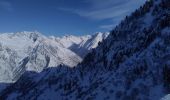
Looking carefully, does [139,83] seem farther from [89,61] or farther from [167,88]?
[89,61]

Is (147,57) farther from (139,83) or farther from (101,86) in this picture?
(101,86)

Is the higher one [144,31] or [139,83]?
[144,31]

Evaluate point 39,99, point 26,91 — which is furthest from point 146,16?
point 26,91

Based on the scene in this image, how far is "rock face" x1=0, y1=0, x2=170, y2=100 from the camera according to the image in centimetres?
10245

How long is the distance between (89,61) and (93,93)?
4378cm

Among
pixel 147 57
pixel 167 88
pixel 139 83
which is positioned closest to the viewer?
pixel 167 88

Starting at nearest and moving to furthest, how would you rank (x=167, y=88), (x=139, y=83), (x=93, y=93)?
(x=167, y=88) → (x=139, y=83) → (x=93, y=93)

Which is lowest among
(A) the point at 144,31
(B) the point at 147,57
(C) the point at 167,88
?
(C) the point at 167,88

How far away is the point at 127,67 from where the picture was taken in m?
118

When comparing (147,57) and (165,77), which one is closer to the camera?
(165,77)

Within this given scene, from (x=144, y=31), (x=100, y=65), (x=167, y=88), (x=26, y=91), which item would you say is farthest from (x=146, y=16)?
(x=26, y=91)

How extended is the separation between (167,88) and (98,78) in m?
43.4

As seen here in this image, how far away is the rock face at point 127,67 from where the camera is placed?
336 ft

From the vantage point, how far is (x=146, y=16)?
141m
